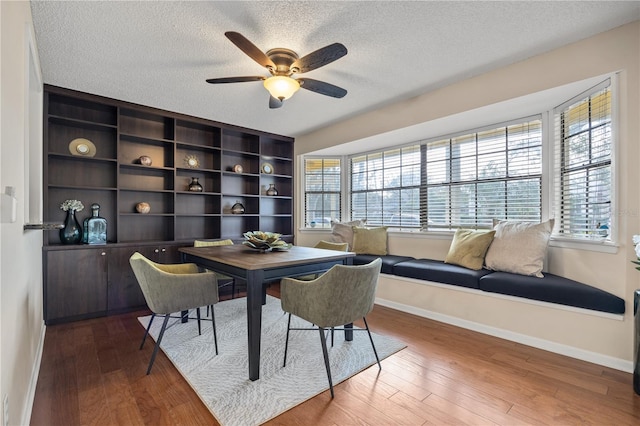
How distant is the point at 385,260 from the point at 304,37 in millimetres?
2637

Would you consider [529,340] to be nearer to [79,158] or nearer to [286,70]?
[286,70]

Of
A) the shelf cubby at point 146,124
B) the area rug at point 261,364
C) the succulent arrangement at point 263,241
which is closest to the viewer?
the area rug at point 261,364

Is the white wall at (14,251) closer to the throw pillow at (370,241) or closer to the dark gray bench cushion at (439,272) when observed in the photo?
the dark gray bench cushion at (439,272)

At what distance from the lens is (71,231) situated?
130 inches

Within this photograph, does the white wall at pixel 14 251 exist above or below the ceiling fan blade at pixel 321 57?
below

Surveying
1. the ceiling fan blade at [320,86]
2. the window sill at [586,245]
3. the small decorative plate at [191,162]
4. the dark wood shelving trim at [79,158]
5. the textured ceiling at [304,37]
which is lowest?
the window sill at [586,245]

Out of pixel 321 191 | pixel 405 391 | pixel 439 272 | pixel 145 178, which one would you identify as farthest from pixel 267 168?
pixel 405 391

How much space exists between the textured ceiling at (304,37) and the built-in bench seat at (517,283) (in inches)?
Answer: 75.3

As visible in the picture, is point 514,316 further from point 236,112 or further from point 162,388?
point 236,112

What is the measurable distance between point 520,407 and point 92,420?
93.7 inches

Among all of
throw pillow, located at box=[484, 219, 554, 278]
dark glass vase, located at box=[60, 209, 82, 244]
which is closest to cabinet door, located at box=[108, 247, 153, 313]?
dark glass vase, located at box=[60, 209, 82, 244]

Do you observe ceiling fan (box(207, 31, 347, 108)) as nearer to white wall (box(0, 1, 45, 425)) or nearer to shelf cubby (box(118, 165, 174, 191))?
white wall (box(0, 1, 45, 425))

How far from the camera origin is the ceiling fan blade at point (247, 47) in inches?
71.7

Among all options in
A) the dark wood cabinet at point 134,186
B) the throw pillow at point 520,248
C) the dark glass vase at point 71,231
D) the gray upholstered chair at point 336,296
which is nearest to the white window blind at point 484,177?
the throw pillow at point 520,248
